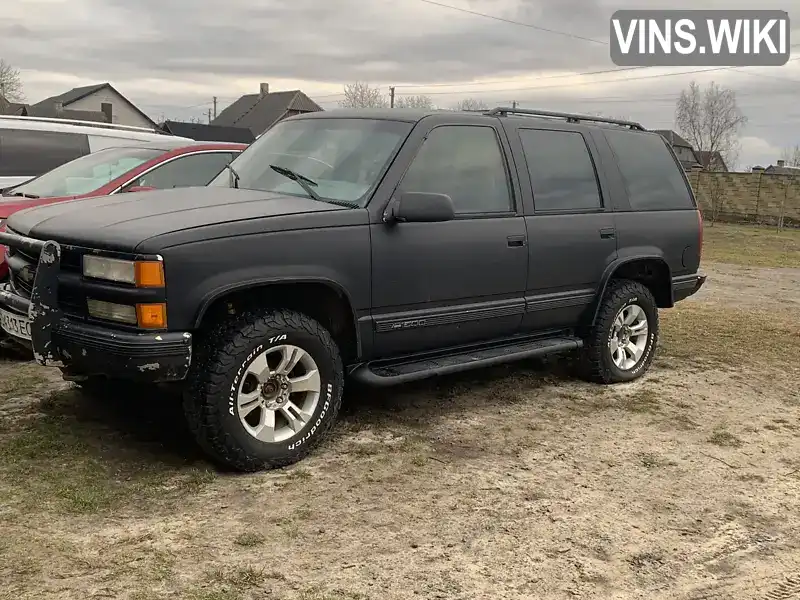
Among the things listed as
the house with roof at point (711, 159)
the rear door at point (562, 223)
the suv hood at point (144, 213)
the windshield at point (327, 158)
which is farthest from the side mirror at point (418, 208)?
the house with roof at point (711, 159)

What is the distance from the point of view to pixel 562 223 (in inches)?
214

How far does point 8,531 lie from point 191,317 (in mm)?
1159

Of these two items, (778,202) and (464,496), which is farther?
(778,202)

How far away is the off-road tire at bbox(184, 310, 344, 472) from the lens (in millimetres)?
3842

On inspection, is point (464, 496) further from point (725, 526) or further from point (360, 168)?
point (360, 168)

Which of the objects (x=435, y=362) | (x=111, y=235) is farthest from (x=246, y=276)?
(x=435, y=362)

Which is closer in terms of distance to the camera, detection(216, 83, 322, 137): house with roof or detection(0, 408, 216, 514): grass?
detection(0, 408, 216, 514): grass

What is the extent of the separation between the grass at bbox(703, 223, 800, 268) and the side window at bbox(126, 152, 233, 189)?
11776 mm

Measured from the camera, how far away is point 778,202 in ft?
90.6

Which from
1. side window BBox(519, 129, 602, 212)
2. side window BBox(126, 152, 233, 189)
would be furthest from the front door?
side window BBox(126, 152, 233, 189)

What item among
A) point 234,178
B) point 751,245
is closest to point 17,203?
point 234,178

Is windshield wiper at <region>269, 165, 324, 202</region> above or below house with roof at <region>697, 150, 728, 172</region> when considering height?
→ below

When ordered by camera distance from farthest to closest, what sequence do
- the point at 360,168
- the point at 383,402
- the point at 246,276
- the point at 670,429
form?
the point at 383,402 < the point at 670,429 < the point at 360,168 < the point at 246,276

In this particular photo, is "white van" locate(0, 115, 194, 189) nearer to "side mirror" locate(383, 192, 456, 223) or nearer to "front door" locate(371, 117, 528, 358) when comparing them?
"front door" locate(371, 117, 528, 358)
